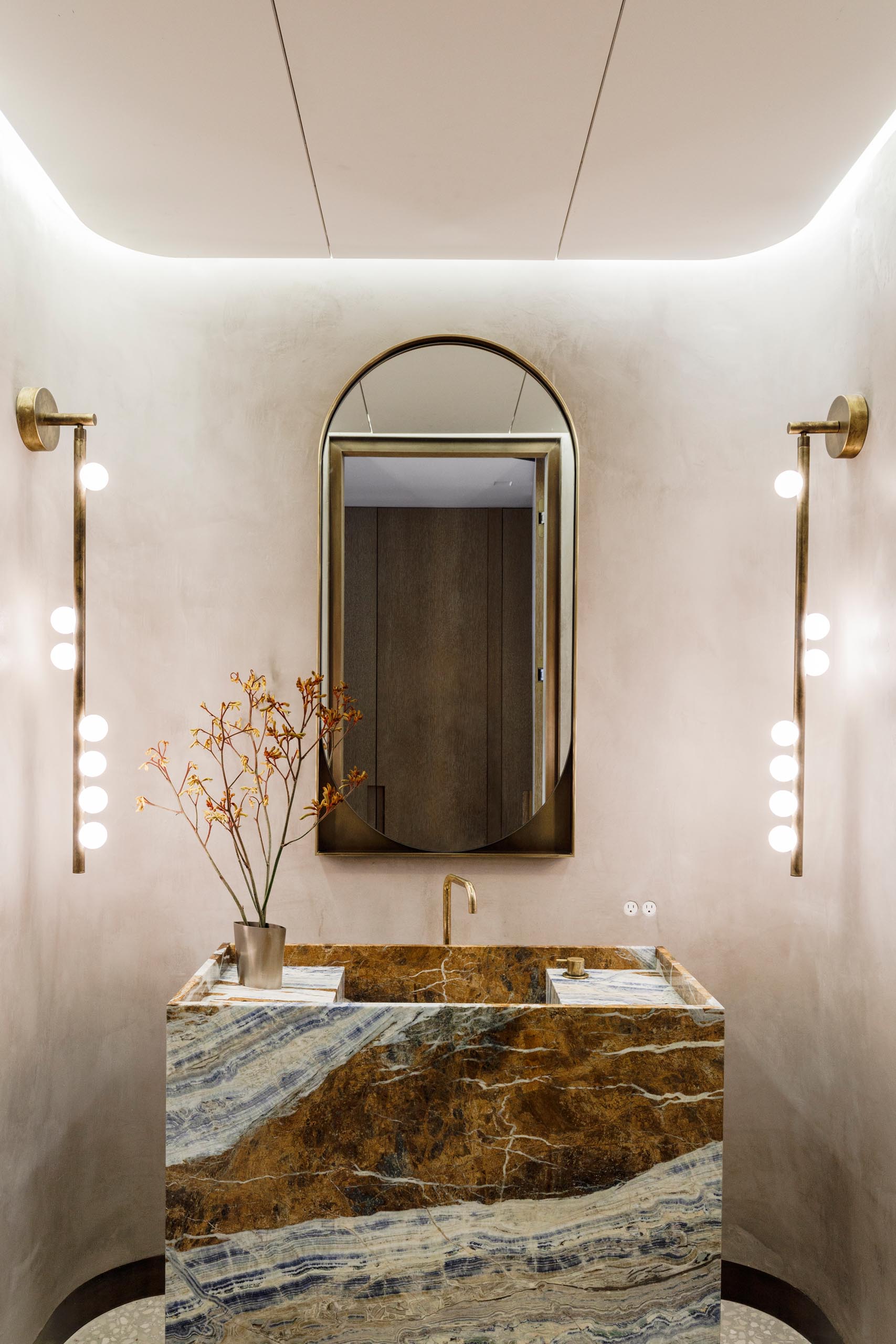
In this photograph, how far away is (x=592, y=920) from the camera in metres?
2.16

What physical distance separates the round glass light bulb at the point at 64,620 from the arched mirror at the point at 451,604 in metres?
0.54

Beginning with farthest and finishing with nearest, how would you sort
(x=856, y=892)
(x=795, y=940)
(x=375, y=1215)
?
(x=795, y=940) < (x=856, y=892) < (x=375, y=1215)

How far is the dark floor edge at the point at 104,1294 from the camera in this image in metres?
1.93

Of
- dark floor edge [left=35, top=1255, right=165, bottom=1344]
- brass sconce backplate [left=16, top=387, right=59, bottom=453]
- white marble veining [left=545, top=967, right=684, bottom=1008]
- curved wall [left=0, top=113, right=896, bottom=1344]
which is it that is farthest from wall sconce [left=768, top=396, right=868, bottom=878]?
dark floor edge [left=35, top=1255, right=165, bottom=1344]

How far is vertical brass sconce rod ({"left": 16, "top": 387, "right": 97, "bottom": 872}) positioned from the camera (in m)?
1.87

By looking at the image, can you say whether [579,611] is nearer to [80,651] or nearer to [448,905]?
[448,905]

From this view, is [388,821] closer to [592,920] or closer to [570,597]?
[592,920]

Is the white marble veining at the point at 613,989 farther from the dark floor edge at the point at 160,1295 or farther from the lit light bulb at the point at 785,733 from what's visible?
the dark floor edge at the point at 160,1295

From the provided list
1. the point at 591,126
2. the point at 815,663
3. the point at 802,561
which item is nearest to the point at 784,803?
the point at 815,663

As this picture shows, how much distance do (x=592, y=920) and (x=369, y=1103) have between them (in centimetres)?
76

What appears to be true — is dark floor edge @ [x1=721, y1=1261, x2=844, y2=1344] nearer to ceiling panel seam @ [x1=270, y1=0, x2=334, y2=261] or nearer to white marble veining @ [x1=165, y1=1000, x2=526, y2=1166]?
white marble veining @ [x1=165, y1=1000, x2=526, y2=1166]

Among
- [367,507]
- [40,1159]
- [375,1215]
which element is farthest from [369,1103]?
[367,507]

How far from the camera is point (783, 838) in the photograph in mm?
1974

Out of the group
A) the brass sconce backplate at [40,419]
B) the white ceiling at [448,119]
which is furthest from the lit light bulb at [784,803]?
the brass sconce backplate at [40,419]
